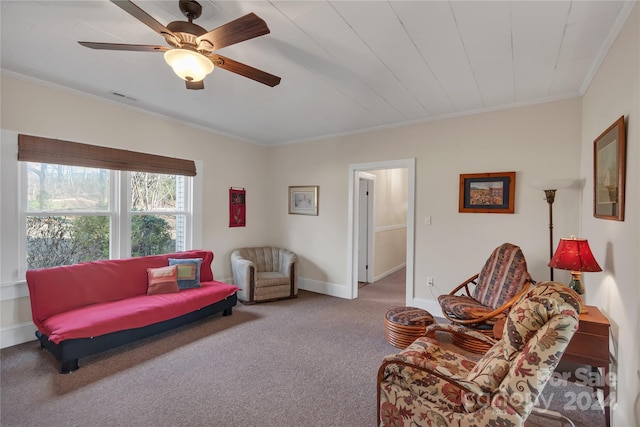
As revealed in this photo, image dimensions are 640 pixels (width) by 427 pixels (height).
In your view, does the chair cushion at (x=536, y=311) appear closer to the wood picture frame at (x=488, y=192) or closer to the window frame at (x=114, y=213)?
the wood picture frame at (x=488, y=192)

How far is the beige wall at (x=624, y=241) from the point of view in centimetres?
162

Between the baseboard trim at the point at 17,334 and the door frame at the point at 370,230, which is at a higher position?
the door frame at the point at 370,230

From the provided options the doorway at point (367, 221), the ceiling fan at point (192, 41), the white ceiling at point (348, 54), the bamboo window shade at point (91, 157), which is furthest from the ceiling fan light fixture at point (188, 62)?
the doorway at point (367, 221)

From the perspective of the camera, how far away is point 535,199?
329cm

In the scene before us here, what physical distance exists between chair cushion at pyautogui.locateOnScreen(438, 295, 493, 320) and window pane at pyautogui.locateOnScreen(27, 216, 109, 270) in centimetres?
391

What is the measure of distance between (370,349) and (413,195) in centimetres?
207

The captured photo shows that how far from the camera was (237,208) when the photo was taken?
5.00 metres

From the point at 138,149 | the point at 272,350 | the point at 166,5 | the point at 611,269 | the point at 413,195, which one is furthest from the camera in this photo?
the point at 413,195

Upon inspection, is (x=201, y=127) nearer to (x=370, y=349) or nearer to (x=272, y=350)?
(x=272, y=350)

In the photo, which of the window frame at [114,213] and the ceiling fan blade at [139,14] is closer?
the ceiling fan blade at [139,14]

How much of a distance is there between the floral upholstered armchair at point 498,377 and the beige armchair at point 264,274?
9.46 ft

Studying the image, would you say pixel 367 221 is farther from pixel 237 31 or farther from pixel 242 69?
pixel 237 31

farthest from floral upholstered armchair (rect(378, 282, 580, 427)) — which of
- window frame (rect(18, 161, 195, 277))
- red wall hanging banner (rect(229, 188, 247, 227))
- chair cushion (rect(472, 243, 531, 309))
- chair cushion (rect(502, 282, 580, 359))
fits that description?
red wall hanging banner (rect(229, 188, 247, 227))

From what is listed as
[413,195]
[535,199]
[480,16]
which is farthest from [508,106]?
[480,16]
